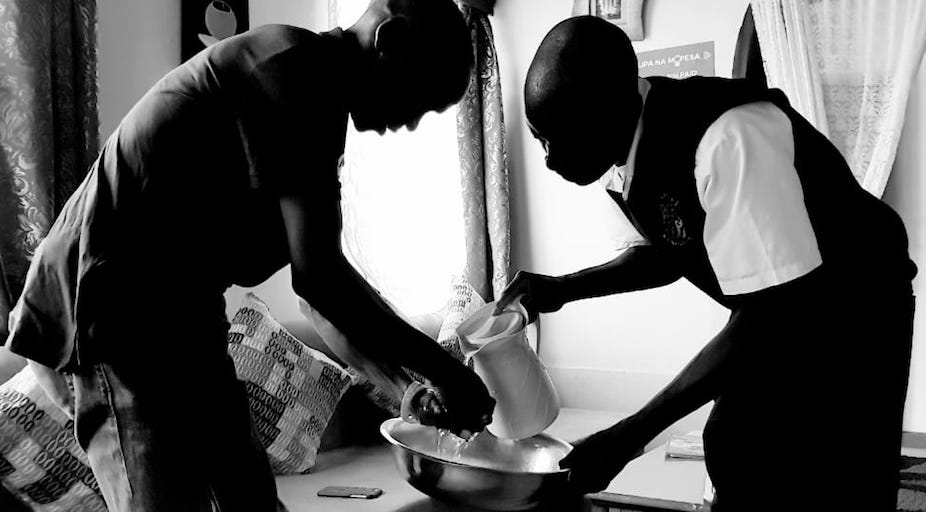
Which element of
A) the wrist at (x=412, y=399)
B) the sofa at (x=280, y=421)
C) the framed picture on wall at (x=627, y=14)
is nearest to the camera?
the wrist at (x=412, y=399)

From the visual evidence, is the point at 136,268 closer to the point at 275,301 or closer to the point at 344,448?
the point at 344,448

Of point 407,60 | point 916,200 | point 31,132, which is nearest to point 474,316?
point 407,60

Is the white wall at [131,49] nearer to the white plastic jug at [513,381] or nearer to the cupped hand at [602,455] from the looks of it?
the white plastic jug at [513,381]

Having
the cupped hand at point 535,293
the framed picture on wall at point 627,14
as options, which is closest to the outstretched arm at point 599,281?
the cupped hand at point 535,293

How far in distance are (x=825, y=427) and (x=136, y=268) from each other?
35.0 inches

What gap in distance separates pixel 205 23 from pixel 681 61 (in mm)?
1552

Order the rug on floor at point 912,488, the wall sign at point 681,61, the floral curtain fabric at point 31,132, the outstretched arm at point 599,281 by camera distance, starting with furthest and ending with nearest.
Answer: the wall sign at point 681,61 < the floral curtain fabric at point 31,132 < the rug on floor at point 912,488 < the outstretched arm at point 599,281

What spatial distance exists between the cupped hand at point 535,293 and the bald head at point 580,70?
0.40 metres

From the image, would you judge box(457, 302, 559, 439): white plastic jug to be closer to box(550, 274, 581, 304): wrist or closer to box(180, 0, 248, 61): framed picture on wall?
box(550, 274, 581, 304): wrist

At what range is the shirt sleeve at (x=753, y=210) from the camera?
102cm

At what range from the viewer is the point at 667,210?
123 centimetres

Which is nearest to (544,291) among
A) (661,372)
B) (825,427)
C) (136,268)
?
(825,427)

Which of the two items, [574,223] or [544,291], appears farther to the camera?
[574,223]

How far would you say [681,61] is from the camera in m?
2.95
